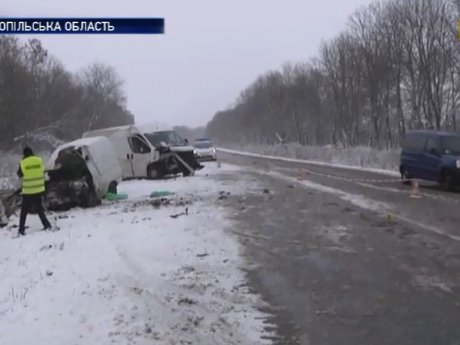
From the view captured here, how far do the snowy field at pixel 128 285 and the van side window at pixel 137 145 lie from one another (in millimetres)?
12683

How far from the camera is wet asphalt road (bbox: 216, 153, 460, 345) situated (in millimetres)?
5980

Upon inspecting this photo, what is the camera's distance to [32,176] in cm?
1281

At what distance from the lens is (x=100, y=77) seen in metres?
107

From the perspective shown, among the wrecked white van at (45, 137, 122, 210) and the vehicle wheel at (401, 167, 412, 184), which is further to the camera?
the vehicle wheel at (401, 167, 412, 184)

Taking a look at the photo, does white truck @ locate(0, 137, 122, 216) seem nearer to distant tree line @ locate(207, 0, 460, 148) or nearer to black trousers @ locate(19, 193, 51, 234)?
black trousers @ locate(19, 193, 51, 234)

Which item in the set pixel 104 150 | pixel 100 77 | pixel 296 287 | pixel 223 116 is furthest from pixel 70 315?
pixel 223 116

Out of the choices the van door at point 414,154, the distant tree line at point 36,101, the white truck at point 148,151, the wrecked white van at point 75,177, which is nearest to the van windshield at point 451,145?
the van door at point 414,154

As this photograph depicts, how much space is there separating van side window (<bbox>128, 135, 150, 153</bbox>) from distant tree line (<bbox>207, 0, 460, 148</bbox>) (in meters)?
26.0

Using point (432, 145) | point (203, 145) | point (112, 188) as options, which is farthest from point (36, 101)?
point (432, 145)

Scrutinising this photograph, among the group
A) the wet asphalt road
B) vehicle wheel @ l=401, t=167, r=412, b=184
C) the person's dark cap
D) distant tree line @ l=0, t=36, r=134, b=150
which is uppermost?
distant tree line @ l=0, t=36, r=134, b=150

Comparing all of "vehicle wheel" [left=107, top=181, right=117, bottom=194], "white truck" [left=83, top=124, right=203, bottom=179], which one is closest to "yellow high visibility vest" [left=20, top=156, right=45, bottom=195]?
"vehicle wheel" [left=107, top=181, right=117, bottom=194]

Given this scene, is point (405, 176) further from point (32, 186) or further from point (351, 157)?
point (351, 157)

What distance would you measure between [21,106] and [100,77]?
6251cm

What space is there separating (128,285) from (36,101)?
4926cm
